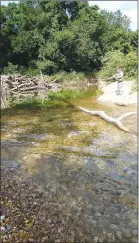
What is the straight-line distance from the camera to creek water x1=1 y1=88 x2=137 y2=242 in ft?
20.7

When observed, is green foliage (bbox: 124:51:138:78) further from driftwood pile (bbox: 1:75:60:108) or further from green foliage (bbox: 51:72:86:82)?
green foliage (bbox: 51:72:86:82)

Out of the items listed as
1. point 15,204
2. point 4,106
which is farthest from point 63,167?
point 4,106

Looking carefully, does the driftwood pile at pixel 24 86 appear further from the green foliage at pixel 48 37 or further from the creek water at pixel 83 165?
the creek water at pixel 83 165

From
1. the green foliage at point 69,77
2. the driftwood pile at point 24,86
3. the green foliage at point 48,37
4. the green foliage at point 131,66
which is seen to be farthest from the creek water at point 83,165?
the green foliage at point 48,37

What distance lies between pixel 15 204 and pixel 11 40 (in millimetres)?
44393

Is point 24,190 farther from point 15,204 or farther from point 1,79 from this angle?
point 1,79

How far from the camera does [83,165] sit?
9.49 m

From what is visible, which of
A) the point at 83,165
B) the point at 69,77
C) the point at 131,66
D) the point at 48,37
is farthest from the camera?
the point at 48,37

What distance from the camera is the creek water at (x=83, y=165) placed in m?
6.30

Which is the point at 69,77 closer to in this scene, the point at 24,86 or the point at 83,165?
the point at 24,86

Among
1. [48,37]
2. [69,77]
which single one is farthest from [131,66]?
[48,37]

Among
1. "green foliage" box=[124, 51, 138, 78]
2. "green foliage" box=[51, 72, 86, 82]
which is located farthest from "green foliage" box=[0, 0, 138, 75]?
"green foliage" box=[124, 51, 138, 78]

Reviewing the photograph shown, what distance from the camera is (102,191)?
7629 mm

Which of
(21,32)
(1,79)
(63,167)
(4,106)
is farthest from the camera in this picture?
(21,32)
